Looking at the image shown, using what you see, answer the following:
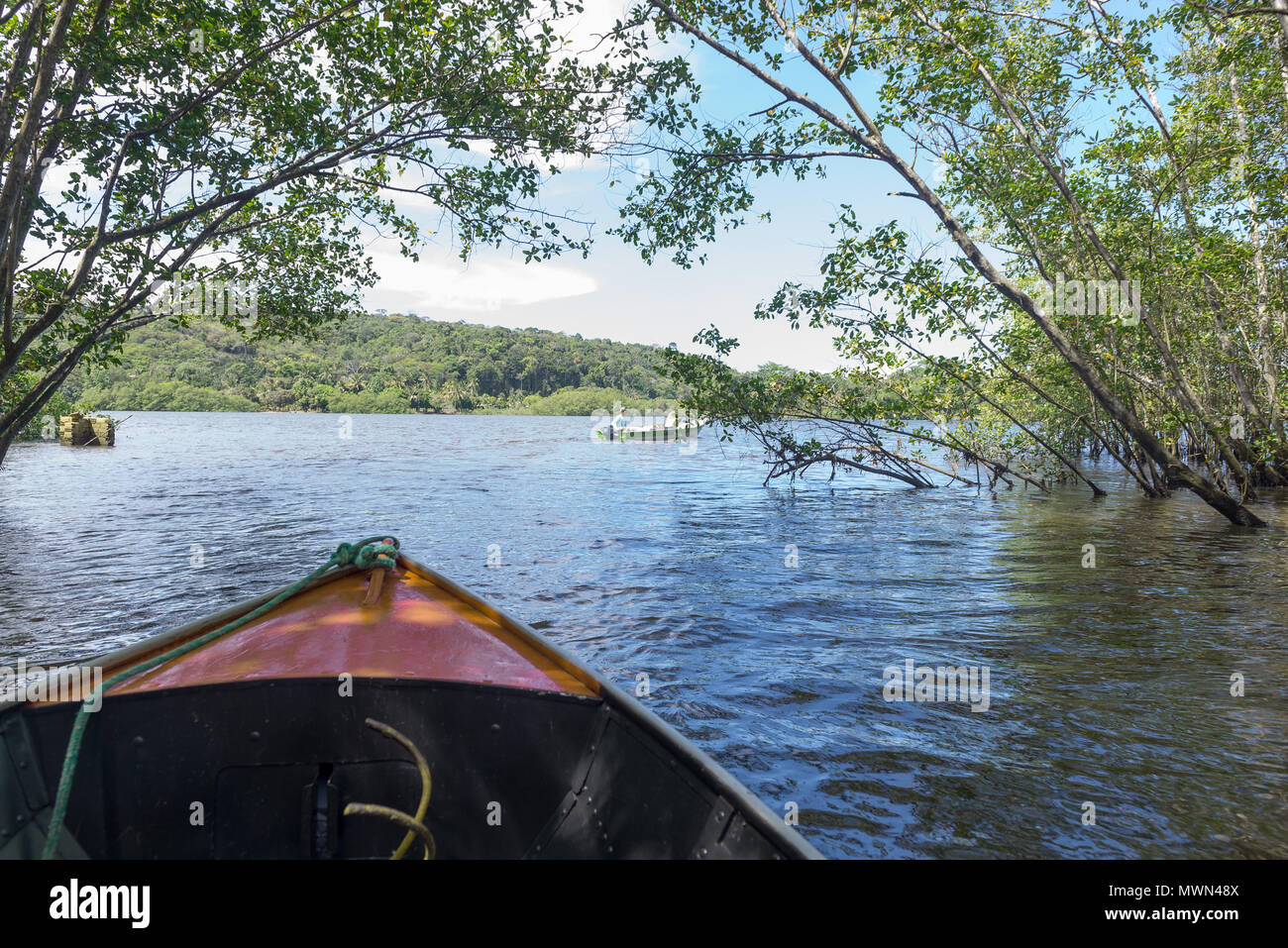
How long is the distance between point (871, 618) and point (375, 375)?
145 m

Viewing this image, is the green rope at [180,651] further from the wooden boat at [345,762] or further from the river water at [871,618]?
the river water at [871,618]

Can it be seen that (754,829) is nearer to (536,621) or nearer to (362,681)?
(362,681)

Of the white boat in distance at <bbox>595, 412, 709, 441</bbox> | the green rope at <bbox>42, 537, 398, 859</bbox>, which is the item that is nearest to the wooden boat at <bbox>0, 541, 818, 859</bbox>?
the green rope at <bbox>42, 537, 398, 859</bbox>

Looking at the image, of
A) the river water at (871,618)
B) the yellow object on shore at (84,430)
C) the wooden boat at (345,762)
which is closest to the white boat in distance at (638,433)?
the yellow object on shore at (84,430)

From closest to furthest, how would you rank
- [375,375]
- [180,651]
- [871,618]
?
[180,651]
[871,618]
[375,375]

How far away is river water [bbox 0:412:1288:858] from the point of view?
439 cm

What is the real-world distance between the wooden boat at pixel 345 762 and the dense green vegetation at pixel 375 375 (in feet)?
403

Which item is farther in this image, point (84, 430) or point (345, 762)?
point (84, 430)

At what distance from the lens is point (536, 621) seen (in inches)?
339

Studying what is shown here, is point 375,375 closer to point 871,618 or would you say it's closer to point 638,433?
point 638,433

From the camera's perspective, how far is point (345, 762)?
3311 mm

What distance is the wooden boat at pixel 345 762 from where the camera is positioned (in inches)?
117

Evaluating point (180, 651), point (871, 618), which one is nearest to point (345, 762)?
point (180, 651)

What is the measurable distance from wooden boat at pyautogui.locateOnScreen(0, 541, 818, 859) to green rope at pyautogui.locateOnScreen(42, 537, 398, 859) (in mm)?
53
